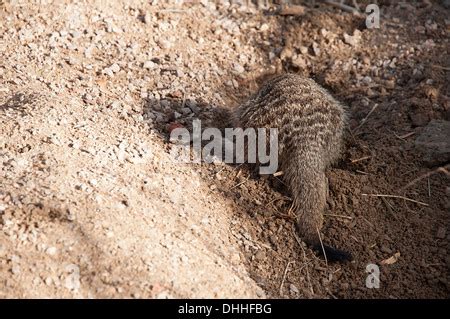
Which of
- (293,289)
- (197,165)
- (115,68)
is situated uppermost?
(115,68)

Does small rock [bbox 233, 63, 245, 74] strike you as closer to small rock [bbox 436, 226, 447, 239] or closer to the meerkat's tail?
the meerkat's tail

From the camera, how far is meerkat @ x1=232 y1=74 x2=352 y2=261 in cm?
348

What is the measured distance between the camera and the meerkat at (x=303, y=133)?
3.48 m

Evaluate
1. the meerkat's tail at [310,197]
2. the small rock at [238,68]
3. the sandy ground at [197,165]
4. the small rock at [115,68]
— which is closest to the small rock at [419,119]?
the sandy ground at [197,165]

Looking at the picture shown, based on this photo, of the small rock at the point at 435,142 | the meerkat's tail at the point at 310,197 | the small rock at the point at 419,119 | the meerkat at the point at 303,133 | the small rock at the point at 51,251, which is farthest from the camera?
the small rock at the point at 419,119

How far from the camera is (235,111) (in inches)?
158

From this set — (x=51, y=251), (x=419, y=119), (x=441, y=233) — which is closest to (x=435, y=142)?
(x=419, y=119)

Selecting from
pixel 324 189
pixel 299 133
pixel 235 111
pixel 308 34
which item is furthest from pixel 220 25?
pixel 324 189

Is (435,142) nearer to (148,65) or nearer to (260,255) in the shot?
(260,255)

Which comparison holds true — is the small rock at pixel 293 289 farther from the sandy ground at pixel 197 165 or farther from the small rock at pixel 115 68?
the small rock at pixel 115 68

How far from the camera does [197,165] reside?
12.2ft

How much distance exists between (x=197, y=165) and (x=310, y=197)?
77cm

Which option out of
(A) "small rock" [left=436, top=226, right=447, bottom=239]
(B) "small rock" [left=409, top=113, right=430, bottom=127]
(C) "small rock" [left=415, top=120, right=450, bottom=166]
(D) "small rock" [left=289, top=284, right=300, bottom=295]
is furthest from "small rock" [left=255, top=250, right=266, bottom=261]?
(B) "small rock" [left=409, top=113, right=430, bottom=127]
